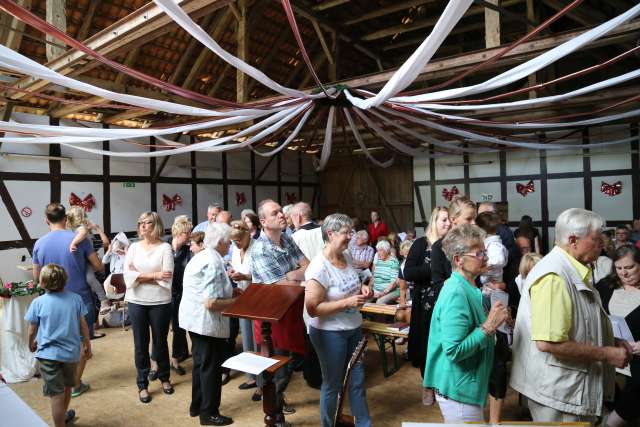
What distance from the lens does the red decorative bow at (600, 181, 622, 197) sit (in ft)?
28.4

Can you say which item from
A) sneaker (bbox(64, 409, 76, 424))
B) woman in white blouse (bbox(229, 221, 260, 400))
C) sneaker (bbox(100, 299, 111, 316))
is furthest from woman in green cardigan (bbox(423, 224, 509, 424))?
sneaker (bbox(100, 299, 111, 316))

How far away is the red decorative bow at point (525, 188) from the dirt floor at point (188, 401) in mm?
6662

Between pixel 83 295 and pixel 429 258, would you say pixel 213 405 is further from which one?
pixel 429 258

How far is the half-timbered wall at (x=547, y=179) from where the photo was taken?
28.2 feet

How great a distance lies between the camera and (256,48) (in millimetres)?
9219


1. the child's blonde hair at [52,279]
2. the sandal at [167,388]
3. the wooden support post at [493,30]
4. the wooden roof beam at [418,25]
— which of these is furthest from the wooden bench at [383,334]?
the wooden roof beam at [418,25]

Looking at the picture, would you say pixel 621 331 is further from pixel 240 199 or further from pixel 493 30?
pixel 240 199

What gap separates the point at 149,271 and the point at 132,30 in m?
1.88

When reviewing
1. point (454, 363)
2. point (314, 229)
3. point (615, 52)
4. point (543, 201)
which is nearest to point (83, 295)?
point (314, 229)

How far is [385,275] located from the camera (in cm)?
552

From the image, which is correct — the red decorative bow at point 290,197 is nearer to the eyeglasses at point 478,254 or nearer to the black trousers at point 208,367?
the black trousers at point 208,367

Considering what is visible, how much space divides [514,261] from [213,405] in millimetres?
2645

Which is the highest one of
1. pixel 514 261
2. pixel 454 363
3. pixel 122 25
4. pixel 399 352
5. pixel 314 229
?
pixel 122 25

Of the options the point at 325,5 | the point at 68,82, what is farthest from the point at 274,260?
the point at 325,5
